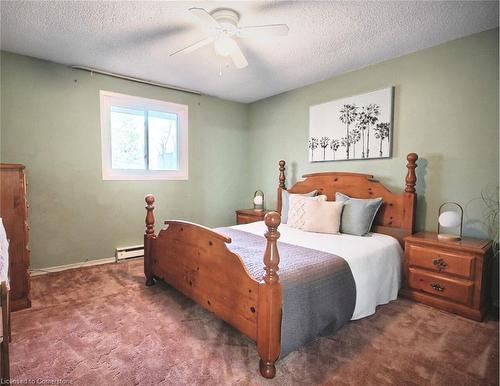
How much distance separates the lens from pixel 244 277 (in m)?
1.59

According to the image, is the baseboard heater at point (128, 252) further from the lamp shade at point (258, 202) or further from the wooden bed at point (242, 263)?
the lamp shade at point (258, 202)

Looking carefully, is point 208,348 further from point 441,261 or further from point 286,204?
point 286,204

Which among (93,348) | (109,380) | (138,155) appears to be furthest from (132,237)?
(109,380)

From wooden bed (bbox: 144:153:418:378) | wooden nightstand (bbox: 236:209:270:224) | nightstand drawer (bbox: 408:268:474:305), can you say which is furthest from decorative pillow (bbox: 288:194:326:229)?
nightstand drawer (bbox: 408:268:474:305)

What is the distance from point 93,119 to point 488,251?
4083 mm

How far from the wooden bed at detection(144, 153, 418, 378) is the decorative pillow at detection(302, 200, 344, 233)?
1.57 feet

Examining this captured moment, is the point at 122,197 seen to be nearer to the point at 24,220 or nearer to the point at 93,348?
the point at 24,220

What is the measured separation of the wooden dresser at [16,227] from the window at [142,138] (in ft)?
3.81

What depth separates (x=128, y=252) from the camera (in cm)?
348

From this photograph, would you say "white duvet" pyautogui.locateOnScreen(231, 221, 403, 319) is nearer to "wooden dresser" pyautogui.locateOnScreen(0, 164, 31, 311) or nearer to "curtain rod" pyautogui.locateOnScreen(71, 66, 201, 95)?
"wooden dresser" pyautogui.locateOnScreen(0, 164, 31, 311)

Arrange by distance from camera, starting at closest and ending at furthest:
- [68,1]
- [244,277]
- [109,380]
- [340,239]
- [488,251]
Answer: [109,380], [244,277], [68,1], [488,251], [340,239]

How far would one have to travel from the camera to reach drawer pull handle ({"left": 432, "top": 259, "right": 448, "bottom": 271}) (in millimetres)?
2182

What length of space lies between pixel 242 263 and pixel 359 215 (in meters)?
1.57

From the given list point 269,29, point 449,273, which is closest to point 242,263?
point 269,29
